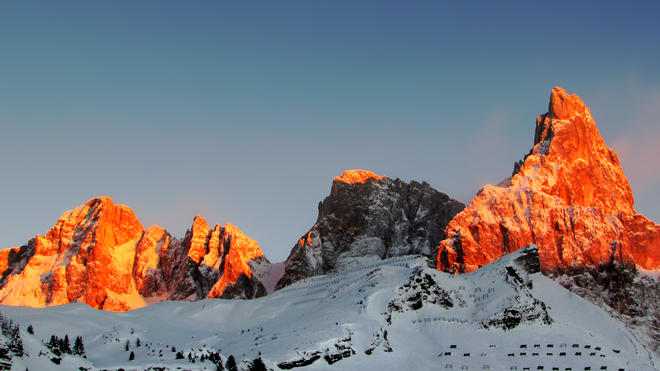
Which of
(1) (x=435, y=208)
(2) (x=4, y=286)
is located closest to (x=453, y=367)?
(1) (x=435, y=208)

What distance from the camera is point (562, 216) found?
155 meters

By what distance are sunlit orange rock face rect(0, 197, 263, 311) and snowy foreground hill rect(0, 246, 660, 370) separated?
8703 cm

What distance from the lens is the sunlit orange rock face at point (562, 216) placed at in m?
150

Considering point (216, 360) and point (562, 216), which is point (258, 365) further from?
point (562, 216)

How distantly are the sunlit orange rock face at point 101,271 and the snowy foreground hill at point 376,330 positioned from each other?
286 feet

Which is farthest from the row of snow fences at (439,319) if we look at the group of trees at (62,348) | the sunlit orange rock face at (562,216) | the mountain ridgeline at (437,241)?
the sunlit orange rock face at (562,216)

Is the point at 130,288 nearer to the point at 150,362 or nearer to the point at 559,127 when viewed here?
the point at 559,127

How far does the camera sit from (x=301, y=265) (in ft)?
587

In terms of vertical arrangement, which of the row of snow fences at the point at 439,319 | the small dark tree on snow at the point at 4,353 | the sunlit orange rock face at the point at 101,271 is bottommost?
the small dark tree on snow at the point at 4,353

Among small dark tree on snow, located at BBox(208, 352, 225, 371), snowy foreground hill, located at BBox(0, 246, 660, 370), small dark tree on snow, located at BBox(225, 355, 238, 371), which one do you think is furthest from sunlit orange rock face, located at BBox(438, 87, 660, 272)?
small dark tree on snow, located at BBox(225, 355, 238, 371)

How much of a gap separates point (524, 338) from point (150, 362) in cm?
3721

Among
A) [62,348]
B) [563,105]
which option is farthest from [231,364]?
[563,105]

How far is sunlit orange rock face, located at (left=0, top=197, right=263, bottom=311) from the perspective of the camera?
176875 mm

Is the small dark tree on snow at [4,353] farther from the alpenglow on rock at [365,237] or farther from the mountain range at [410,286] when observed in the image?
the alpenglow on rock at [365,237]
